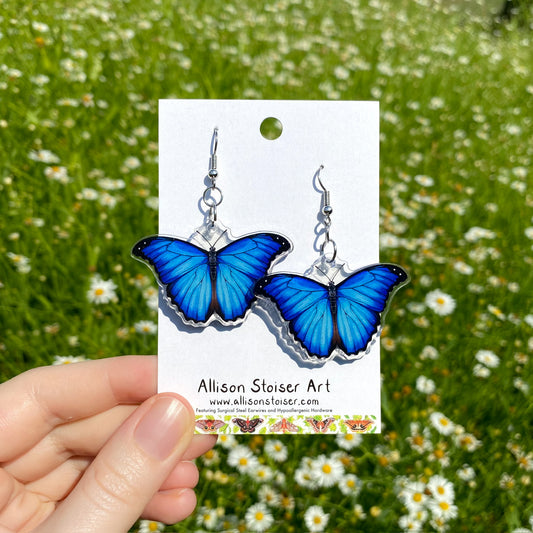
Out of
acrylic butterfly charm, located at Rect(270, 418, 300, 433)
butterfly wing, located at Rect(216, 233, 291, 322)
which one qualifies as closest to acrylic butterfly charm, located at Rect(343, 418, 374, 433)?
acrylic butterfly charm, located at Rect(270, 418, 300, 433)

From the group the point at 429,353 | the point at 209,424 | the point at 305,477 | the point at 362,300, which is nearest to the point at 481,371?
the point at 429,353

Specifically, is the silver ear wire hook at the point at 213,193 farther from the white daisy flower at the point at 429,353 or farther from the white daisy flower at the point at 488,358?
the white daisy flower at the point at 488,358

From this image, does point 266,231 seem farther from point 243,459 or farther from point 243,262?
point 243,459

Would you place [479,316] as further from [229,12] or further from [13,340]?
[229,12]

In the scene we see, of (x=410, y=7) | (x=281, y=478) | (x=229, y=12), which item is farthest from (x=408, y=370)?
(x=410, y=7)

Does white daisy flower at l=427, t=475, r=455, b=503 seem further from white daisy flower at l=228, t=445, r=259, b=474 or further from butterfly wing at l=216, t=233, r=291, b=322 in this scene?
butterfly wing at l=216, t=233, r=291, b=322
